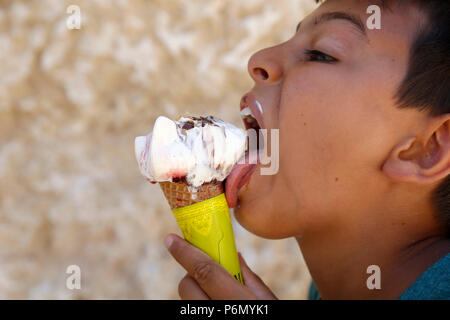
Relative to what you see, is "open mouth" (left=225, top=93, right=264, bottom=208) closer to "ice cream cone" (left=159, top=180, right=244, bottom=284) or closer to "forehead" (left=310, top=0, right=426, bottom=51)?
"ice cream cone" (left=159, top=180, right=244, bottom=284)

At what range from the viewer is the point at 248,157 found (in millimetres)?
1108

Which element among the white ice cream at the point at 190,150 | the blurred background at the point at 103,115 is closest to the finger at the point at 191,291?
the white ice cream at the point at 190,150

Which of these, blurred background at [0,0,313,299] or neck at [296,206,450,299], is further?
blurred background at [0,0,313,299]

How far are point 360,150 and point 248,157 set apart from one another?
0.81 feet

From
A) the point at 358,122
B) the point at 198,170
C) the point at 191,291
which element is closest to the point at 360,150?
the point at 358,122

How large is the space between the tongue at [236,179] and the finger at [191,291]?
189 millimetres

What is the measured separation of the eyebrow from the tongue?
36 centimetres

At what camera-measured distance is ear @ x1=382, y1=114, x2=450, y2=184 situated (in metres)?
1.05

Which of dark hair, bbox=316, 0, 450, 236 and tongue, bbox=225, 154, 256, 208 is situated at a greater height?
dark hair, bbox=316, 0, 450, 236

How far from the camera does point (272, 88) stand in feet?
3.74

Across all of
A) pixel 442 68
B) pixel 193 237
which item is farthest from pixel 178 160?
pixel 442 68

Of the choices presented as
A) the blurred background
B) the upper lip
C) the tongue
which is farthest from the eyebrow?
the blurred background

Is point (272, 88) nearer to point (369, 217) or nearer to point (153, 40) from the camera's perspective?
point (369, 217)

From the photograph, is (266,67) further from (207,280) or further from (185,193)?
(207,280)
